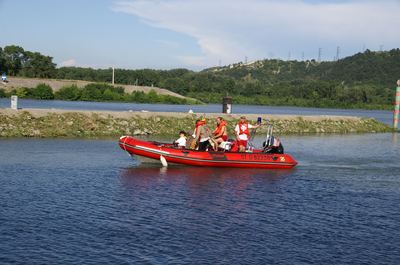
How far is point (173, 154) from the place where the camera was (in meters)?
25.2

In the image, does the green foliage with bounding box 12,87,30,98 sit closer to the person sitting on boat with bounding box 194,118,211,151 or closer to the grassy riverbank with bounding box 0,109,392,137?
the grassy riverbank with bounding box 0,109,392,137

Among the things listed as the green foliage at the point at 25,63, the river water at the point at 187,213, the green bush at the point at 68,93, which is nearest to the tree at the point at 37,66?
the green foliage at the point at 25,63

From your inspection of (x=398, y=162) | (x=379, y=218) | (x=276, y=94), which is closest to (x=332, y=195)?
(x=379, y=218)

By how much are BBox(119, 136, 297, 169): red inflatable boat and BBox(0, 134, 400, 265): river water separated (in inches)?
15.5

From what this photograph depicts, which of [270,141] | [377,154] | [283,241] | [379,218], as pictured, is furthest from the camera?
[377,154]

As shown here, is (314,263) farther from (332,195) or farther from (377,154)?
(377,154)

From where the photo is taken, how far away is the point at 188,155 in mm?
25422

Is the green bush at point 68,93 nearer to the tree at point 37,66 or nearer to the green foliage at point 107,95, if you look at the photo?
the green foliage at point 107,95

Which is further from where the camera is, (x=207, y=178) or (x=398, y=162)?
(x=398, y=162)

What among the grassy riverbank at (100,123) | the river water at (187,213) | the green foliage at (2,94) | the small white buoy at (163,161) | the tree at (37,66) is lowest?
the river water at (187,213)

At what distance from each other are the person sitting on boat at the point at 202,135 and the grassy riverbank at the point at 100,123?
12650mm

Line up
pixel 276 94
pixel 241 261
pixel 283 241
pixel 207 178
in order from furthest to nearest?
pixel 276 94, pixel 207 178, pixel 283 241, pixel 241 261

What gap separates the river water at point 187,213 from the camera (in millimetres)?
13055

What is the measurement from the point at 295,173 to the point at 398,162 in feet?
30.9
